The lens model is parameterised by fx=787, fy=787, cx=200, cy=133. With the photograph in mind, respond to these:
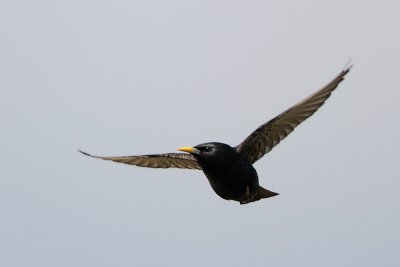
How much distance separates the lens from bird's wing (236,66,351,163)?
13.2 meters

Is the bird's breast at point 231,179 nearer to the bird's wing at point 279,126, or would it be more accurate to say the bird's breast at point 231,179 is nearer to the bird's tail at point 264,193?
the bird's wing at point 279,126

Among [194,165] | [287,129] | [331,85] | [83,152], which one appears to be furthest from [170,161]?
[331,85]

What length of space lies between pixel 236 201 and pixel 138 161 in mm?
2845

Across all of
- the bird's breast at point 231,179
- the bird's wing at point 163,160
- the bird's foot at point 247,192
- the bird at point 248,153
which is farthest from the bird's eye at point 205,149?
the bird's wing at point 163,160

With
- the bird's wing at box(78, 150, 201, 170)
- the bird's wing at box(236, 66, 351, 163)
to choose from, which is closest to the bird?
the bird's wing at box(236, 66, 351, 163)

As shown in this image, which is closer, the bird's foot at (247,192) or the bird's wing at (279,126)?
the bird's wing at (279,126)

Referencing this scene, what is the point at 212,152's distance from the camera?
13031 mm

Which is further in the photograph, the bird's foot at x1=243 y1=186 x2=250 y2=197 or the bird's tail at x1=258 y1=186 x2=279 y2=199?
the bird's tail at x1=258 y1=186 x2=279 y2=199

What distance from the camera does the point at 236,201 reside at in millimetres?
13703

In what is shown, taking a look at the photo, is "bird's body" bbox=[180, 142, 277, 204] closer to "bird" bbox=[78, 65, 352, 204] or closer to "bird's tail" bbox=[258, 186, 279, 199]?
"bird" bbox=[78, 65, 352, 204]

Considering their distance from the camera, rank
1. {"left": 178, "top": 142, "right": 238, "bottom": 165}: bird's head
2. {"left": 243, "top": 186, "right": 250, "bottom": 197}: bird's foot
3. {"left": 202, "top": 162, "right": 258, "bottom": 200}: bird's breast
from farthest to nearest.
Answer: {"left": 243, "top": 186, "right": 250, "bottom": 197}: bird's foot → {"left": 202, "top": 162, "right": 258, "bottom": 200}: bird's breast → {"left": 178, "top": 142, "right": 238, "bottom": 165}: bird's head

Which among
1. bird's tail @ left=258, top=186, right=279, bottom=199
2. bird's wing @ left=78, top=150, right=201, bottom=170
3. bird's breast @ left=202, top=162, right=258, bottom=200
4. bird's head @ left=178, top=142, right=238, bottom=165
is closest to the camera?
bird's head @ left=178, top=142, right=238, bottom=165

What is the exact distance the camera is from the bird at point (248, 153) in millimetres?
13055

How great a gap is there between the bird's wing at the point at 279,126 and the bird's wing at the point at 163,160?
1.62m
